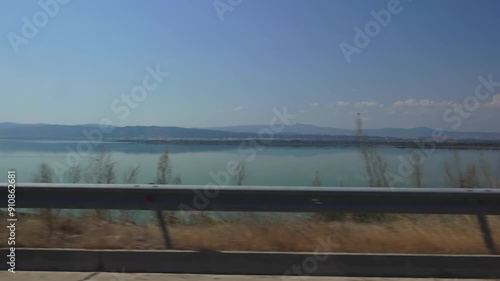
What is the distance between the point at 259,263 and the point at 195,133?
629 centimetres

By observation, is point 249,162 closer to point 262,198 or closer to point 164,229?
point 262,198

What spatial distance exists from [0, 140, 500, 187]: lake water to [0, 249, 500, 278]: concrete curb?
2.25 m

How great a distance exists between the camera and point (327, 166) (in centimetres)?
1096

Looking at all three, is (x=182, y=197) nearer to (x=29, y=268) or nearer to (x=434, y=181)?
(x=29, y=268)

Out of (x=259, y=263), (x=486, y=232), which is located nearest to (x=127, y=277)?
(x=259, y=263)

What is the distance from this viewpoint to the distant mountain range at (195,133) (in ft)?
35.1

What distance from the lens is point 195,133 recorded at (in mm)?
12781

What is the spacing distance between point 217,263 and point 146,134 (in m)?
5.13

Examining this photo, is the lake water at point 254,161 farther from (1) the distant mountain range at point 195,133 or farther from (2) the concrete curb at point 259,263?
(2) the concrete curb at point 259,263

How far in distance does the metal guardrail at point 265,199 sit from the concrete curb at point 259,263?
0.43 metres

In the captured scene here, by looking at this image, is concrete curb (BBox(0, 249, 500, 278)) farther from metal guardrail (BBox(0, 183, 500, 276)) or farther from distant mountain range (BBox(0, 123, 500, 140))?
distant mountain range (BBox(0, 123, 500, 140))

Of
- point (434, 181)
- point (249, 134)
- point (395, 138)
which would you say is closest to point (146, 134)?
point (249, 134)

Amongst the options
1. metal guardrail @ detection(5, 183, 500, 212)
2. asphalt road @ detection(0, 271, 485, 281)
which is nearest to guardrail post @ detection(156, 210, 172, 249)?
metal guardrail @ detection(5, 183, 500, 212)

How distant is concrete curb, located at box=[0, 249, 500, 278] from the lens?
22.2 feet
